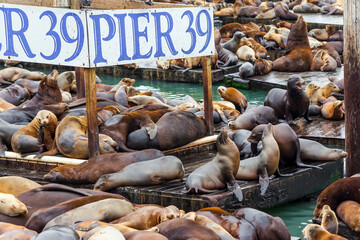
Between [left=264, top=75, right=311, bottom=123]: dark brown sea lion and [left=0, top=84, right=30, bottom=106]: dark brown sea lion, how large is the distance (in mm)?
3993

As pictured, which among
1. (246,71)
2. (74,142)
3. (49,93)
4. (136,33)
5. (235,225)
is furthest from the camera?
(246,71)

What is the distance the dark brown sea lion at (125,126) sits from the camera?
7117 mm

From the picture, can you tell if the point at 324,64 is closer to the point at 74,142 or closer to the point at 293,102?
the point at 293,102

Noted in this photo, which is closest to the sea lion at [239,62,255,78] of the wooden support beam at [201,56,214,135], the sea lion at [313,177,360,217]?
the wooden support beam at [201,56,214,135]

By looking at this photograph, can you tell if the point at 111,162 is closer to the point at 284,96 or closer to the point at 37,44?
the point at 37,44

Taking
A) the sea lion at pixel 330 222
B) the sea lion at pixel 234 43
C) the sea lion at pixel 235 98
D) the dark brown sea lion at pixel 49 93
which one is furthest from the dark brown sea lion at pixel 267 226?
the sea lion at pixel 234 43

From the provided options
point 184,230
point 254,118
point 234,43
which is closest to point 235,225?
point 184,230

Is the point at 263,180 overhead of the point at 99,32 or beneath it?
beneath

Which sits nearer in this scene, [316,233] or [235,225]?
[316,233]

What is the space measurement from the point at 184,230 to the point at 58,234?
2.74ft

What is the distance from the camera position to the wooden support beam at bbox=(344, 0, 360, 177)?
665cm

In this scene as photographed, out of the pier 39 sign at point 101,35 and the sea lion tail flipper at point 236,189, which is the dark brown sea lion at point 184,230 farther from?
the pier 39 sign at point 101,35

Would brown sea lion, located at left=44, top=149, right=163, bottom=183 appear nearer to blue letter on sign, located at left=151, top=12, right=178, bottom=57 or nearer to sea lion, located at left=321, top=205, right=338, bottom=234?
blue letter on sign, located at left=151, top=12, right=178, bottom=57

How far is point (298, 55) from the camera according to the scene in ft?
47.9
